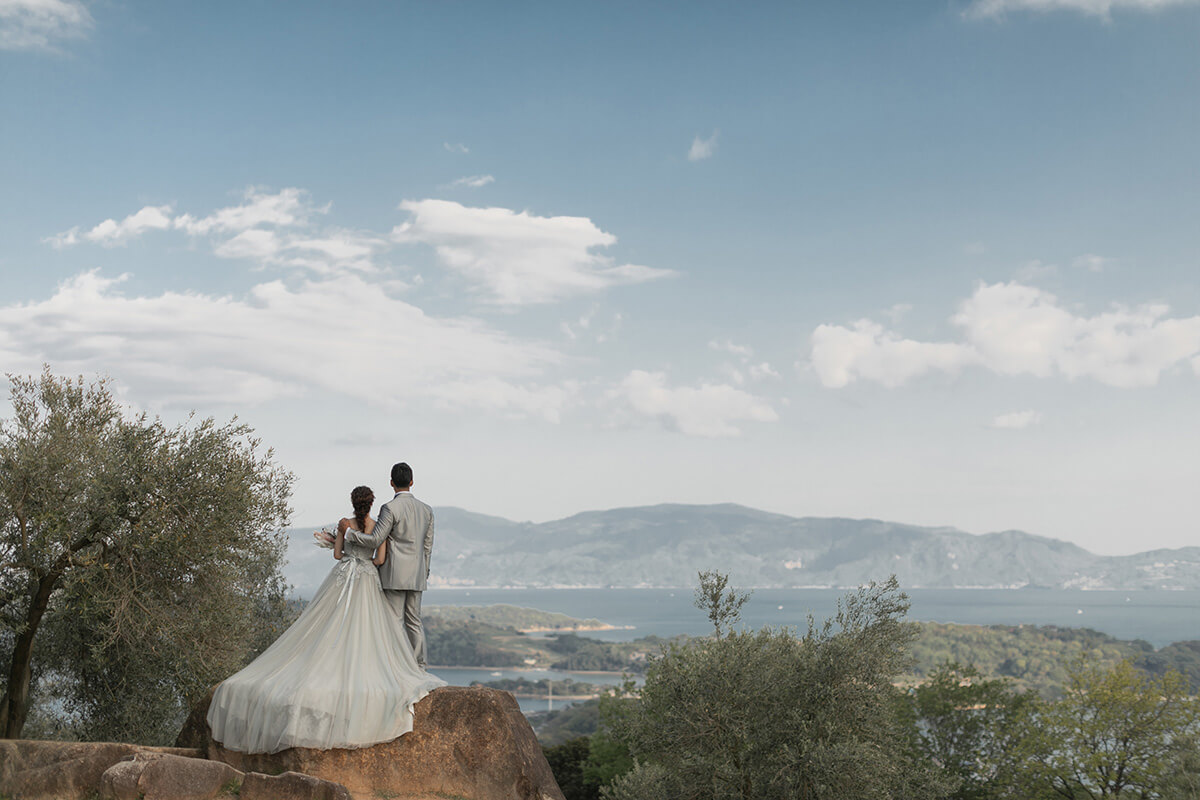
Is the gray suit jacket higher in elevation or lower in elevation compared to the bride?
higher

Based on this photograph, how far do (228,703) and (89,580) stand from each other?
7.14 m

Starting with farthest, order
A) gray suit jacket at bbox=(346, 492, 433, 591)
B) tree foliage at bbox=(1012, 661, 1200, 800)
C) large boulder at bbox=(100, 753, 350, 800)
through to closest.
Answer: tree foliage at bbox=(1012, 661, 1200, 800), gray suit jacket at bbox=(346, 492, 433, 591), large boulder at bbox=(100, 753, 350, 800)

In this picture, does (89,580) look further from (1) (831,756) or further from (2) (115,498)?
(1) (831,756)

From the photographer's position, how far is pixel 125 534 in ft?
55.8

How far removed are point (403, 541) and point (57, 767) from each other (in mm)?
4965

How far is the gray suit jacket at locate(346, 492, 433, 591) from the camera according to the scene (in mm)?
12188

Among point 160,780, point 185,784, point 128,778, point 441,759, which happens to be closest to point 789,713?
point 441,759

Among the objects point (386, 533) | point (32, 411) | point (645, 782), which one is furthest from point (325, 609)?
point (645, 782)

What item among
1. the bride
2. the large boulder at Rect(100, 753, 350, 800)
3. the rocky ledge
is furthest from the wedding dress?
the large boulder at Rect(100, 753, 350, 800)

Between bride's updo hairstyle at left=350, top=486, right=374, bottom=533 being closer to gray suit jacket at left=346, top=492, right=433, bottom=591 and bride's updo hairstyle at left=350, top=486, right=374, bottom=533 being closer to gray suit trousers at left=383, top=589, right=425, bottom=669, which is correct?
gray suit jacket at left=346, top=492, right=433, bottom=591

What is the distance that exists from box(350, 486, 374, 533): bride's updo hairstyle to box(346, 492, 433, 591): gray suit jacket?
0.76ft

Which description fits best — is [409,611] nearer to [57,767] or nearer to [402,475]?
[402,475]

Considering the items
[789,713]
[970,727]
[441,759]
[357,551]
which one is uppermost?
[357,551]

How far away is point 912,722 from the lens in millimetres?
45844
